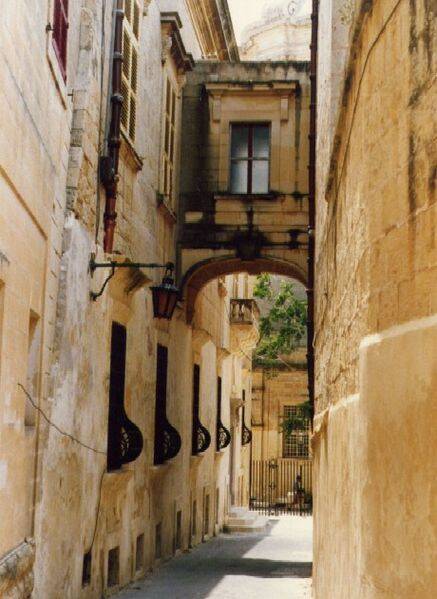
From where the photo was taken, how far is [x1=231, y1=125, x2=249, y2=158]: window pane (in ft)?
60.4

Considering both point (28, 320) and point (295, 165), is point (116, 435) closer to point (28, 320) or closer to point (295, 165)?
point (28, 320)

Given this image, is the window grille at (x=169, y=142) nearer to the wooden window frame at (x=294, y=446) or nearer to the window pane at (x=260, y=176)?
the window pane at (x=260, y=176)

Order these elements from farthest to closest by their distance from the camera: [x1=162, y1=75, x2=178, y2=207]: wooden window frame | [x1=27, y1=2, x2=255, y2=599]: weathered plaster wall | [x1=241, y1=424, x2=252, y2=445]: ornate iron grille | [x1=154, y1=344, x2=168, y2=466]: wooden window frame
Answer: [x1=241, y1=424, x2=252, y2=445]: ornate iron grille < [x1=162, y1=75, x2=178, y2=207]: wooden window frame < [x1=154, y1=344, x2=168, y2=466]: wooden window frame < [x1=27, y1=2, x2=255, y2=599]: weathered plaster wall

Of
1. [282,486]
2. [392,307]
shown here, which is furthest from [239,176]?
[282,486]

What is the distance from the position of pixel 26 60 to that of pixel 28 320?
2060 millimetres

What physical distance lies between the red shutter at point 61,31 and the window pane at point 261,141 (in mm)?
9108

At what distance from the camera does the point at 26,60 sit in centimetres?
728

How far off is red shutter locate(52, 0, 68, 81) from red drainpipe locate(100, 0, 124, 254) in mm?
1980

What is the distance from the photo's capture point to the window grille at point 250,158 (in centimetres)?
1825

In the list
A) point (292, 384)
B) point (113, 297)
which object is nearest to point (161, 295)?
point (113, 297)

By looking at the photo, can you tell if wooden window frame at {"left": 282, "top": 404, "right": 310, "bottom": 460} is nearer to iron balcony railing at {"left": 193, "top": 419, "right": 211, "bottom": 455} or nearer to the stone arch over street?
iron balcony railing at {"left": 193, "top": 419, "right": 211, "bottom": 455}

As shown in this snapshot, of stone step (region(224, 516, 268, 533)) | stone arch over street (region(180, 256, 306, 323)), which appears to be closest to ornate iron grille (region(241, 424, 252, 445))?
stone step (region(224, 516, 268, 533))

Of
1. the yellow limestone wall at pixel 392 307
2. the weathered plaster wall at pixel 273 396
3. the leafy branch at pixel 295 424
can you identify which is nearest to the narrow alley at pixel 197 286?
the yellow limestone wall at pixel 392 307

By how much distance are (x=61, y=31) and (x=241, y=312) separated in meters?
17.3
